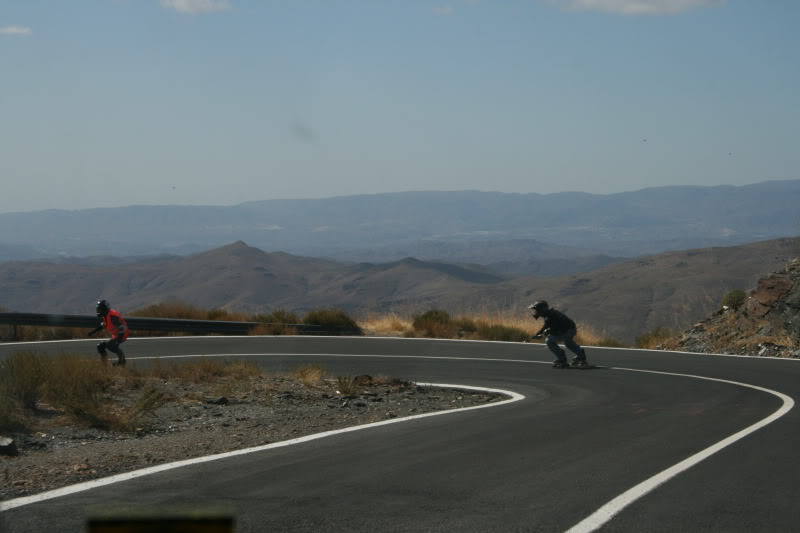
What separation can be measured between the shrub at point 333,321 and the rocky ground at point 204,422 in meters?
13.2

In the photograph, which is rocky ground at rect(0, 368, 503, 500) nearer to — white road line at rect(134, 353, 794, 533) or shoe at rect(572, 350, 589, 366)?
white road line at rect(134, 353, 794, 533)

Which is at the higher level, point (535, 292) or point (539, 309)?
point (535, 292)

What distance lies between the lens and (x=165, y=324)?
2756 centimetres

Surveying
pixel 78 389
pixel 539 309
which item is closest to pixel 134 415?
pixel 78 389

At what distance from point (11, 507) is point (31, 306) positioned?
170349 millimetres

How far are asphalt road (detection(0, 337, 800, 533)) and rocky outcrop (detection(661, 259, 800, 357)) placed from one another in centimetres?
810

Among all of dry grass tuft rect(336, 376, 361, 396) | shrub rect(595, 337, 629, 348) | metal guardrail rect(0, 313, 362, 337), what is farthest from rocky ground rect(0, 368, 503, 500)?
shrub rect(595, 337, 629, 348)

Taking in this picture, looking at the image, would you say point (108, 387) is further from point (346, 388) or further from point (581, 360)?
point (581, 360)

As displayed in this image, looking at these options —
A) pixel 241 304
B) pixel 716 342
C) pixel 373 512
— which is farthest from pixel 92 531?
pixel 241 304

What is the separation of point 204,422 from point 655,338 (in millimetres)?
18440

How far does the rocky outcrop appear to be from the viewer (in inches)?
863

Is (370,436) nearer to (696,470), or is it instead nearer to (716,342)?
(696,470)

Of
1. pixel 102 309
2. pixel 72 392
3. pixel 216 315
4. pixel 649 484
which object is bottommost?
pixel 649 484

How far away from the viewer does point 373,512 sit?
6.32 metres
